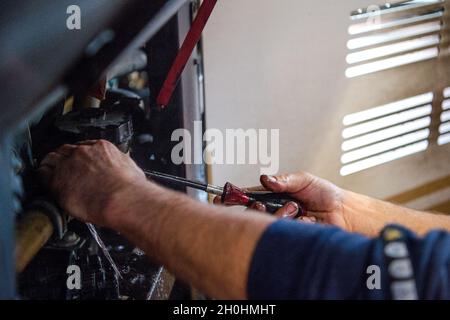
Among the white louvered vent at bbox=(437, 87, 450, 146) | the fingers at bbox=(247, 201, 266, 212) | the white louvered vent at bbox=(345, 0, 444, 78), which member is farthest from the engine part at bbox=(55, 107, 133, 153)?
the white louvered vent at bbox=(437, 87, 450, 146)

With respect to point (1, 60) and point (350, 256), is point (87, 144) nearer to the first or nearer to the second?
point (1, 60)

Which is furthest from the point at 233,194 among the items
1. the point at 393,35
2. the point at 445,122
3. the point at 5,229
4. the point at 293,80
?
the point at 445,122

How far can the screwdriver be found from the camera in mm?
842

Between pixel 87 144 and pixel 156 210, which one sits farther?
pixel 87 144

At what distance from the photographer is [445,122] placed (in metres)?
1.79

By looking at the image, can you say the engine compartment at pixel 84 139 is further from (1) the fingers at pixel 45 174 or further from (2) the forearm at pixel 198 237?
(2) the forearm at pixel 198 237

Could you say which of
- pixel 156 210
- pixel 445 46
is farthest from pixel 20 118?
pixel 445 46

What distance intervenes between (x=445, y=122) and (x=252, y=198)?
1179mm

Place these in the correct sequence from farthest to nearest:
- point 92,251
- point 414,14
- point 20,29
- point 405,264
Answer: point 414,14, point 92,251, point 20,29, point 405,264

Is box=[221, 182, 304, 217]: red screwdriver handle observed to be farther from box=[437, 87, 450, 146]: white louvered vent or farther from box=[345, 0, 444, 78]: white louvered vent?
box=[437, 87, 450, 146]: white louvered vent

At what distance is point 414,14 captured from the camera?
1551mm

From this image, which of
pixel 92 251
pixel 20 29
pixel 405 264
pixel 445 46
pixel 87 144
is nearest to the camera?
pixel 405 264

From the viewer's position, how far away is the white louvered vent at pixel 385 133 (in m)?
1.57
